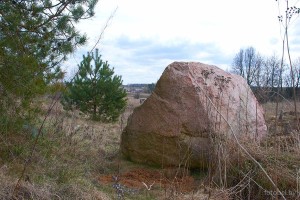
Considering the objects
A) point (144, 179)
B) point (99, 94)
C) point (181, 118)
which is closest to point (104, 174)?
point (144, 179)

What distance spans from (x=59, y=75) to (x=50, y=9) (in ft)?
2.86

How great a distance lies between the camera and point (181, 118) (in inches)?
248

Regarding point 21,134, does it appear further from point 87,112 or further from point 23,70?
point 87,112

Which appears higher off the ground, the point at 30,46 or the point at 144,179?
the point at 30,46

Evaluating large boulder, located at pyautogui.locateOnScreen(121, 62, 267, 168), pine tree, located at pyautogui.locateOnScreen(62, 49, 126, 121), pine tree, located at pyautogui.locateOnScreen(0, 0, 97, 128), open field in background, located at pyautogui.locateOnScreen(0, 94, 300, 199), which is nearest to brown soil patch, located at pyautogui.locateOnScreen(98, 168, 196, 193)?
open field in background, located at pyautogui.locateOnScreen(0, 94, 300, 199)

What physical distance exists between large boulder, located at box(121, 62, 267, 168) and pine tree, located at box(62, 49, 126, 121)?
255 inches

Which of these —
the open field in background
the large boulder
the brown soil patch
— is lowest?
the brown soil patch

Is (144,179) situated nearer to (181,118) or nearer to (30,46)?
(181,118)

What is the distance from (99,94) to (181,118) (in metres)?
7.31

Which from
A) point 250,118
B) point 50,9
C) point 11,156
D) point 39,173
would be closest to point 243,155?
point 250,118

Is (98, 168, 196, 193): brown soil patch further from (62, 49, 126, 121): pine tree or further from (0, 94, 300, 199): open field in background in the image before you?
(62, 49, 126, 121): pine tree

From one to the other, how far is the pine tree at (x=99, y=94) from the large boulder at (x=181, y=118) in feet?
21.2

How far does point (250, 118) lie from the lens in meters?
6.61

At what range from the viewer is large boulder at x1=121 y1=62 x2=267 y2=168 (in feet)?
20.1
